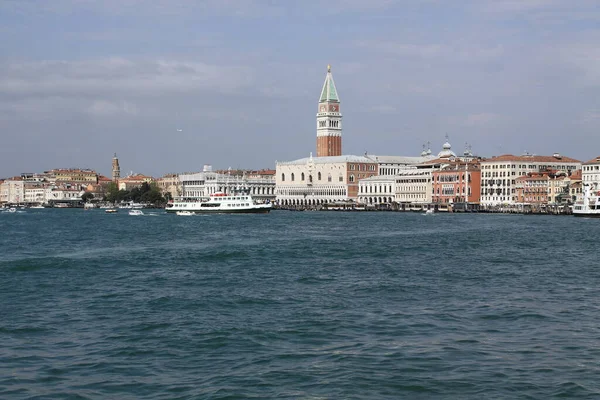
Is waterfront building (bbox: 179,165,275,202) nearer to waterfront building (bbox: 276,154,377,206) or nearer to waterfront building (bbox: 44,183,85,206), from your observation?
waterfront building (bbox: 276,154,377,206)

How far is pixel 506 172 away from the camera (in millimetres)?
79688

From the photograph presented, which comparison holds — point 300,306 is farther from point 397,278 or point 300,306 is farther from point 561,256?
point 561,256

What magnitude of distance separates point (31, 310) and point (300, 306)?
443 cm

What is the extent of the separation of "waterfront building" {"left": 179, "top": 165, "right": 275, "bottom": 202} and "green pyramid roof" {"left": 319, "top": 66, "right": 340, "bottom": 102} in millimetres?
12696

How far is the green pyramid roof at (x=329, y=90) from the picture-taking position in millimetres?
109750

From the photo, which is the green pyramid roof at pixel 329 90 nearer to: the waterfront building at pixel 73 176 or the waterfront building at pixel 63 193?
the waterfront building at pixel 63 193

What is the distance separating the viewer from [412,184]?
298 ft

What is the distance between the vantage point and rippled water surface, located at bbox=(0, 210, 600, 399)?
9.67 meters

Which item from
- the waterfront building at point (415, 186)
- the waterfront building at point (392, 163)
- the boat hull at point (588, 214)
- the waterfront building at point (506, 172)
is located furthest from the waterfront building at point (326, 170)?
the boat hull at point (588, 214)

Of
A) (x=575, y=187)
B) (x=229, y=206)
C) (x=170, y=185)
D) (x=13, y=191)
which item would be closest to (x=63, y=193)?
(x=13, y=191)

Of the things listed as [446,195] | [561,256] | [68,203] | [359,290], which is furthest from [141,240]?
[68,203]

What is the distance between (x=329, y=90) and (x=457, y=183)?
102ft

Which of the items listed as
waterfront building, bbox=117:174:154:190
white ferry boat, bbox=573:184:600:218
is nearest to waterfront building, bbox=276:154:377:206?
waterfront building, bbox=117:174:154:190

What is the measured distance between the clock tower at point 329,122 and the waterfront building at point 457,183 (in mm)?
23470
